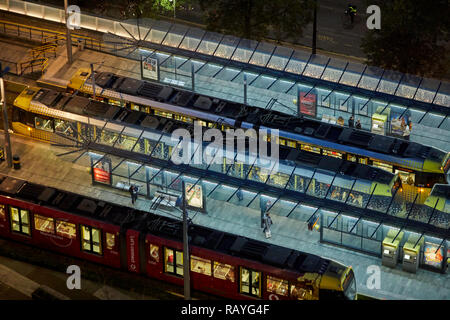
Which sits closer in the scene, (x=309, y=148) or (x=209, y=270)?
(x=209, y=270)

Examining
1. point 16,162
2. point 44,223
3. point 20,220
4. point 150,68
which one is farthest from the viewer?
point 150,68

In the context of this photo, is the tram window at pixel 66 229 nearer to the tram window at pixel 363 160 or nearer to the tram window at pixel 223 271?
the tram window at pixel 223 271

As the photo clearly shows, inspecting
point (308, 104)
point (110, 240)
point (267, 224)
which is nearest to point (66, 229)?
point (110, 240)

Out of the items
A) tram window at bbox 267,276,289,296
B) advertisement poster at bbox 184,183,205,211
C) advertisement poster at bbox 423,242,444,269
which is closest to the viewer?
tram window at bbox 267,276,289,296

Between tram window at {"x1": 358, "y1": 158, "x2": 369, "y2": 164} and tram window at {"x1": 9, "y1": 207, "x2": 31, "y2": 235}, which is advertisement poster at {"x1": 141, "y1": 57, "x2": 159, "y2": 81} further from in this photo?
tram window at {"x1": 9, "y1": 207, "x2": 31, "y2": 235}

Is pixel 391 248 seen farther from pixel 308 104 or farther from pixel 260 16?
pixel 260 16

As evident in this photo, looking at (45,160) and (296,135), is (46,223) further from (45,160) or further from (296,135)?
(296,135)

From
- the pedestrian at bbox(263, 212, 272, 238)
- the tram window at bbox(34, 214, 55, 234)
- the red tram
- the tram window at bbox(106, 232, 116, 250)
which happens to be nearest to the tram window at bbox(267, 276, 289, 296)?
the red tram

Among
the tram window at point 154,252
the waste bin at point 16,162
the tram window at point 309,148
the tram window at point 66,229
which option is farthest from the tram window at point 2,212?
the tram window at point 309,148
